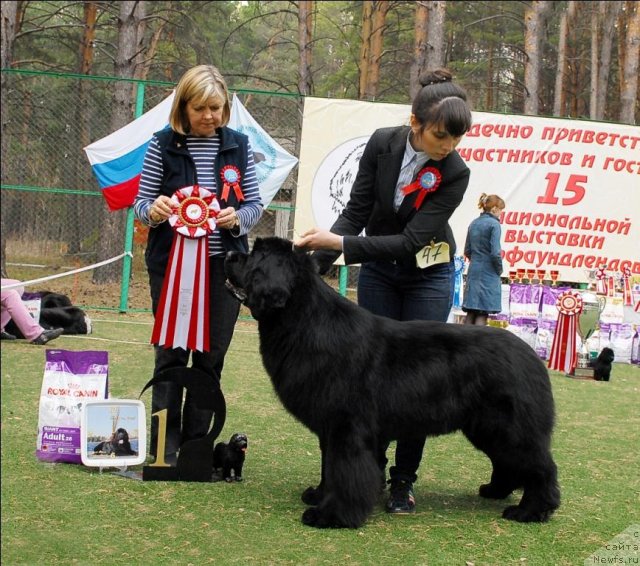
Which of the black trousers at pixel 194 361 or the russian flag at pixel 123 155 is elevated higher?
the russian flag at pixel 123 155

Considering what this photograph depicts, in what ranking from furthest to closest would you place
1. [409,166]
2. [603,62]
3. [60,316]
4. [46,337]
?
[603,62] → [60,316] → [46,337] → [409,166]

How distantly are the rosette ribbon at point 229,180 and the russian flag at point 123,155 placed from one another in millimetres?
6011

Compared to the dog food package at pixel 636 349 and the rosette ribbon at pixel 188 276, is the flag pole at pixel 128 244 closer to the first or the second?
the rosette ribbon at pixel 188 276

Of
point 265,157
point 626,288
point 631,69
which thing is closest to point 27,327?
point 265,157

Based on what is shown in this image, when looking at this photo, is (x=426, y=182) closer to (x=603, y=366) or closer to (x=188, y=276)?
(x=188, y=276)

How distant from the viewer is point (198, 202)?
3.81 metres

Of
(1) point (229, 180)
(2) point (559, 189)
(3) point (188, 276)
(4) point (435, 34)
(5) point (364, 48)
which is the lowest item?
(3) point (188, 276)

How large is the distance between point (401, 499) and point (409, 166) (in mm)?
1564

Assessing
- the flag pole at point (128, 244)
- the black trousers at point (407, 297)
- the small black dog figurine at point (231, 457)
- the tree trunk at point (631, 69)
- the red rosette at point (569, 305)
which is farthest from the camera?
the tree trunk at point (631, 69)

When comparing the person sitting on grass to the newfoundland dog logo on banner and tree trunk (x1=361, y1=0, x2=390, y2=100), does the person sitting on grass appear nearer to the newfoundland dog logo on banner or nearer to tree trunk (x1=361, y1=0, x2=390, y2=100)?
the newfoundland dog logo on banner

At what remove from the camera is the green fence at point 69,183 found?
1145 centimetres

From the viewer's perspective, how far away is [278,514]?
3.66 meters

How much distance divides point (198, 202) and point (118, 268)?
9.60m

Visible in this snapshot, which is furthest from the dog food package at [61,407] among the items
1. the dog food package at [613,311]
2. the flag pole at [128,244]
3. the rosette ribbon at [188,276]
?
the dog food package at [613,311]
